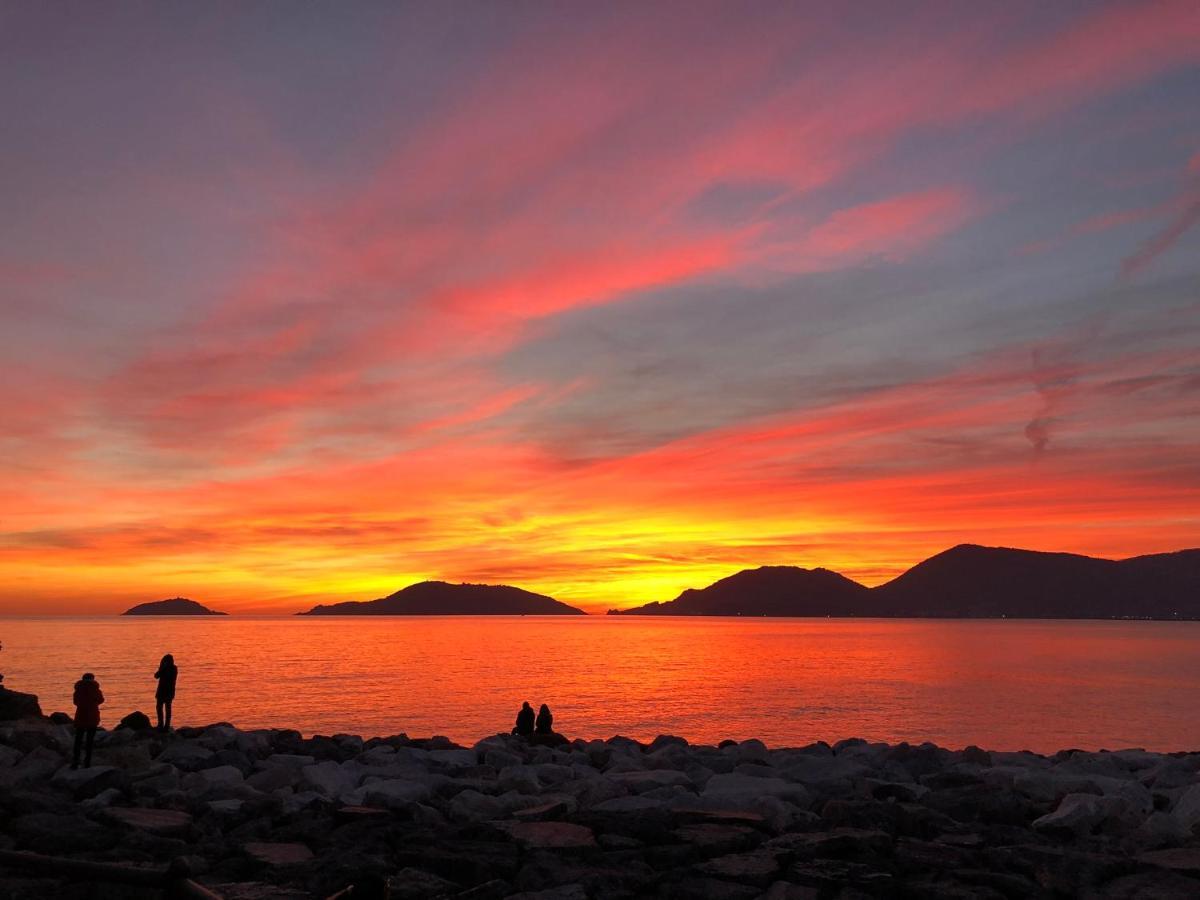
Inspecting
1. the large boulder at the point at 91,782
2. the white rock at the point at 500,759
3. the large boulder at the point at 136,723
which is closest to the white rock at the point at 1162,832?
the white rock at the point at 500,759

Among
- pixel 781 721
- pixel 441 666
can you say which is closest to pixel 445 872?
pixel 781 721

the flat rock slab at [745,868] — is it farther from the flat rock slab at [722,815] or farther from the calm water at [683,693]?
the calm water at [683,693]

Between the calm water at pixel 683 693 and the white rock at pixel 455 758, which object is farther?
the calm water at pixel 683 693

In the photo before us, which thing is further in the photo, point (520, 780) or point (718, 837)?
point (520, 780)

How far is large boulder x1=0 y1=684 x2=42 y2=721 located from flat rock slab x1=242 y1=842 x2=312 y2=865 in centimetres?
1694

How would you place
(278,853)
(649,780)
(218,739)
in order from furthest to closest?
(218,739) < (649,780) < (278,853)

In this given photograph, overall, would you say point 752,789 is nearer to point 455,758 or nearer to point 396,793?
point 396,793

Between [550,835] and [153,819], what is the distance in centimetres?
535

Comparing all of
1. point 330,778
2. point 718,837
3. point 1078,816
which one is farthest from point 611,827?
point 1078,816

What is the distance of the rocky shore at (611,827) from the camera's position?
986 centimetres

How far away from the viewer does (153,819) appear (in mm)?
12328

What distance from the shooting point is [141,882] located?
14.8 feet

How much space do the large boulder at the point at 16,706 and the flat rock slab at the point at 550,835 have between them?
18.5 metres

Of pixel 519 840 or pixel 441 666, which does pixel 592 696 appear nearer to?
pixel 441 666
